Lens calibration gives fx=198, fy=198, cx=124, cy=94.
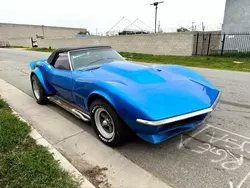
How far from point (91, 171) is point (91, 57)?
7.45ft

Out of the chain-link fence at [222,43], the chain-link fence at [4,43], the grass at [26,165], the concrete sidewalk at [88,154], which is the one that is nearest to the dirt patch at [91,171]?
the concrete sidewalk at [88,154]

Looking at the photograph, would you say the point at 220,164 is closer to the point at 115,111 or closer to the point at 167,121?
the point at 167,121

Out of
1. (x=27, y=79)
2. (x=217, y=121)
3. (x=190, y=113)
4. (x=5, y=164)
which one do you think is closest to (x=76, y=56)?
(x=5, y=164)

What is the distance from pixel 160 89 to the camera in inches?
105

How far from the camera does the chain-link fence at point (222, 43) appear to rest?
54.0 feet

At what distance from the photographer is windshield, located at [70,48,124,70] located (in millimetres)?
3750

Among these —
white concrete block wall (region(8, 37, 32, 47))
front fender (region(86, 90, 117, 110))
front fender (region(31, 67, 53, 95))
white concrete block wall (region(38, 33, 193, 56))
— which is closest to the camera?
front fender (region(86, 90, 117, 110))

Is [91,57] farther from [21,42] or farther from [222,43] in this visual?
[21,42]

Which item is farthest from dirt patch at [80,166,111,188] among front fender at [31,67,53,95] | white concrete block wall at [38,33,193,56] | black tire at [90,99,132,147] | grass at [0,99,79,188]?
white concrete block wall at [38,33,193,56]

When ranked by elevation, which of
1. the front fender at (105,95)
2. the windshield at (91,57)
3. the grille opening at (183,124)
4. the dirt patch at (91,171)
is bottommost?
the dirt patch at (91,171)

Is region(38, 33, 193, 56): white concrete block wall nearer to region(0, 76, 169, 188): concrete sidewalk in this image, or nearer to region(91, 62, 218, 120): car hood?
region(91, 62, 218, 120): car hood

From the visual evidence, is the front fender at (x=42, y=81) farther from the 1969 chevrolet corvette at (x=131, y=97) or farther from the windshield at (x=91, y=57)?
the windshield at (x=91, y=57)

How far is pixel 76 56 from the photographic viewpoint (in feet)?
12.7

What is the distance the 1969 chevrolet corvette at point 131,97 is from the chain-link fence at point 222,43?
14.8m
